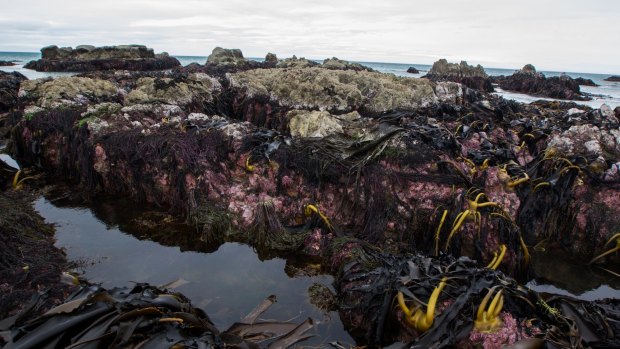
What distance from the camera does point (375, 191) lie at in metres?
4.31

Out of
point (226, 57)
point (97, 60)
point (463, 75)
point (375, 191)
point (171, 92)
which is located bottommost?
point (375, 191)

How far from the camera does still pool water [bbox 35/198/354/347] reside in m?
2.95

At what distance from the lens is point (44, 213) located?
4520 mm

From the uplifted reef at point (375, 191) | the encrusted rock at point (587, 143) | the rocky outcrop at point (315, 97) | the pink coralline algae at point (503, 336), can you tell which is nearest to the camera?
the pink coralline algae at point (503, 336)

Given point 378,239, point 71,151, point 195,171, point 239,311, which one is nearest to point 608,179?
point 378,239

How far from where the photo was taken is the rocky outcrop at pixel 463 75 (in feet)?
84.1

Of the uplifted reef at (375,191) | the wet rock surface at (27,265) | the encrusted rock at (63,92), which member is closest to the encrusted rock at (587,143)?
the uplifted reef at (375,191)

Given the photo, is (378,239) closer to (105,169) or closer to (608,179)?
(608,179)

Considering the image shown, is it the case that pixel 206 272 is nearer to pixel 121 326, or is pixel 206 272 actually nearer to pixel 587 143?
pixel 121 326

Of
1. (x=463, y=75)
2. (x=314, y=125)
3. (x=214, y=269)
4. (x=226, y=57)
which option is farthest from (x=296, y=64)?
(x=214, y=269)

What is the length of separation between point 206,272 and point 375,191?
7.07ft

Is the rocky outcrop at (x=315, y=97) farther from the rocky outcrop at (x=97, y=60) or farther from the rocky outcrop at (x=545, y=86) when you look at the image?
the rocky outcrop at (x=97, y=60)

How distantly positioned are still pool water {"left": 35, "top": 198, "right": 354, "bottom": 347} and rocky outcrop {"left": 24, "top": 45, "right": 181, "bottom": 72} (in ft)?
93.9

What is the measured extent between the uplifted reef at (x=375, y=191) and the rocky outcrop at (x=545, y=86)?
20.2 meters
